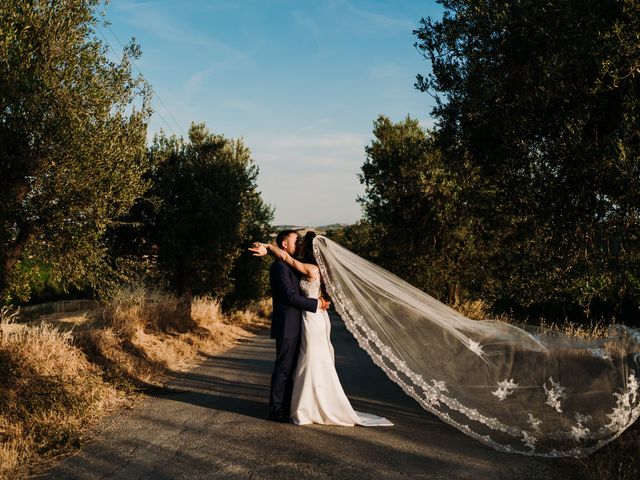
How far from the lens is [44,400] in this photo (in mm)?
7863

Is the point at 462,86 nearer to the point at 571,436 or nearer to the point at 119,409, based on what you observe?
the point at 571,436

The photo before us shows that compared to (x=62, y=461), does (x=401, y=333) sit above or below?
above

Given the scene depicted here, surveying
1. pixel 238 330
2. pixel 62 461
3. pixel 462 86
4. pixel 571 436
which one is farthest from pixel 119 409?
pixel 238 330

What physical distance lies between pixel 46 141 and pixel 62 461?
5.82 meters

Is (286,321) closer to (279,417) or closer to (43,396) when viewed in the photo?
(279,417)

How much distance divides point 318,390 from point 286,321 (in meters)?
1.12

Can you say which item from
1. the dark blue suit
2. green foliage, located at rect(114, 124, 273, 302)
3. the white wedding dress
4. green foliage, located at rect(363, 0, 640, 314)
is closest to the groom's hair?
the dark blue suit

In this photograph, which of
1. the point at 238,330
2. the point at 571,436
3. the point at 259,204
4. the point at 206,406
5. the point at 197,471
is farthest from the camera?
the point at 259,204

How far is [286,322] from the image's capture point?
28.7 ft

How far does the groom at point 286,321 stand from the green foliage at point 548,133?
3405 mm

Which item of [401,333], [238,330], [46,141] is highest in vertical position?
[46,141]

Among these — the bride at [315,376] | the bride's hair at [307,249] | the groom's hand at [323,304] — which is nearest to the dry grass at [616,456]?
the bride at [315,376]

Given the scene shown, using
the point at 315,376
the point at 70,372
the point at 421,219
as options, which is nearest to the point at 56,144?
the point at 70,372

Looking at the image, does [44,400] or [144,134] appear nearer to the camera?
[44,400]
